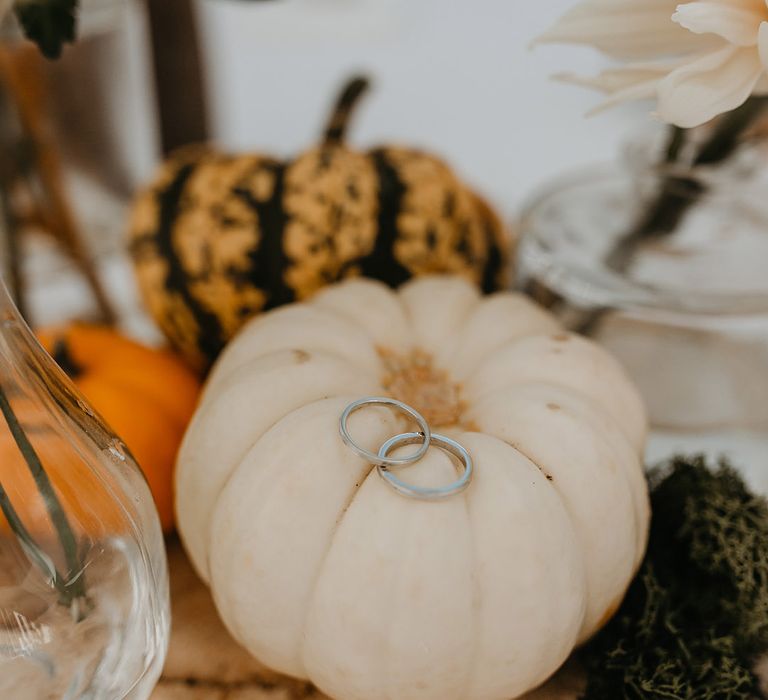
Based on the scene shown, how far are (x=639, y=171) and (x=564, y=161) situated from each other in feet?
2.30

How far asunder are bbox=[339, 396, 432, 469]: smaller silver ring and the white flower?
0.18m

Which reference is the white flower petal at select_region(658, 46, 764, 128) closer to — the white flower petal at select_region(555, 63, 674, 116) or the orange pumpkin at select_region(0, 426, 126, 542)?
the white flower petal at select_region(555, 63, 674, 116)

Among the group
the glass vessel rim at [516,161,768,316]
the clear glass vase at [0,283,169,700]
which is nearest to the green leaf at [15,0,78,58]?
A: the clear glass vase at [0,283,169,700]

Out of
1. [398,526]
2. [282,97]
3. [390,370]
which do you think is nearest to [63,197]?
[390,370]

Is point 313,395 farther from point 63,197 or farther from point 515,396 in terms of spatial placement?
point 63,197

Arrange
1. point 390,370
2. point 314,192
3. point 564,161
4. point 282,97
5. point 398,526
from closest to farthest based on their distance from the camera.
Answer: point 398,526 < point 390,370 < point 314,192 < point 564,161 < point 282,97

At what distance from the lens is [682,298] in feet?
1.97

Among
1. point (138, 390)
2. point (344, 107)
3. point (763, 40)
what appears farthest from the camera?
point (344, 107)

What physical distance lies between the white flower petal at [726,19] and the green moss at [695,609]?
0.84 feet

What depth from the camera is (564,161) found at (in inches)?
51.4

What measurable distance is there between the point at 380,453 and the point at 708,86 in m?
0.22

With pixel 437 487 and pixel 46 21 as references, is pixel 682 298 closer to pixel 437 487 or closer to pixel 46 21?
pixel 437 487

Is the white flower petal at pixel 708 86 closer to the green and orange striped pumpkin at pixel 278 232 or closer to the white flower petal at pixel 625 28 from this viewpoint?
the white flower petal at pixel 625 28

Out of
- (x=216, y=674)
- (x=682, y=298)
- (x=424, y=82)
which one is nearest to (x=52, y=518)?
(x=216, y=674)
